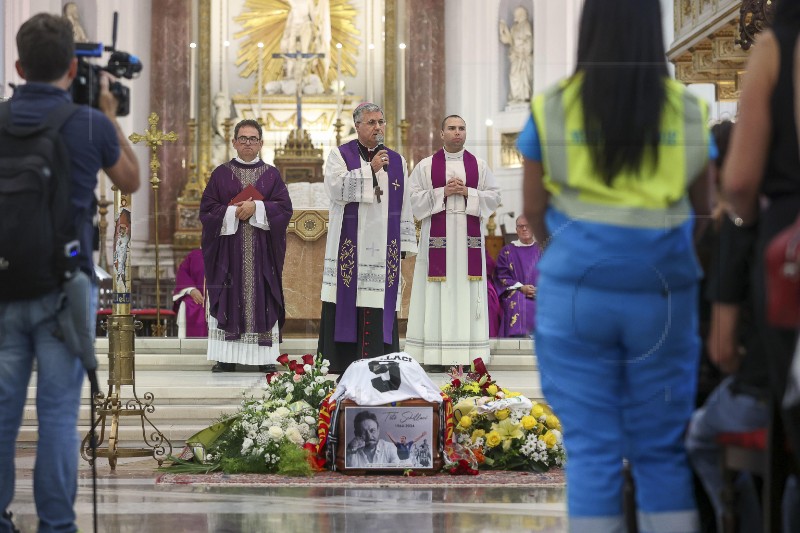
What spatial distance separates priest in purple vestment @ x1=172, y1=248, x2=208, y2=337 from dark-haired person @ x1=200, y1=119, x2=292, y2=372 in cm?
13

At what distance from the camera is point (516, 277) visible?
8594 mm

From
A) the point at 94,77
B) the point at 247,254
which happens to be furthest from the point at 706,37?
the point at 94,77

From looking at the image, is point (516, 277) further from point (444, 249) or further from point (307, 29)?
point (307, 29)

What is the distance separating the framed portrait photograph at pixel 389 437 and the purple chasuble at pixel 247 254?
64.7 inches

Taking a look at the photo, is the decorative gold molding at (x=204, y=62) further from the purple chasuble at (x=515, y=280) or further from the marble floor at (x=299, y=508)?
the marble floor at (x=299, y=508)

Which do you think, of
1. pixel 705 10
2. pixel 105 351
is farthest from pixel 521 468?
pixel 705 10

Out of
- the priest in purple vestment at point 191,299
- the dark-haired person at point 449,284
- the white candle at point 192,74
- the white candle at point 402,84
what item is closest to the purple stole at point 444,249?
the dark-haired person at point 449,284

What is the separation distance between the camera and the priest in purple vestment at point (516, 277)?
736 cm

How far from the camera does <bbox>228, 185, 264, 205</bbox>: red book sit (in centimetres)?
785

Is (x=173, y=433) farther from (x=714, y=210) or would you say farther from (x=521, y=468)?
(x=714, y=210)

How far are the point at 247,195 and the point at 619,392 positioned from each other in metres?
5.07

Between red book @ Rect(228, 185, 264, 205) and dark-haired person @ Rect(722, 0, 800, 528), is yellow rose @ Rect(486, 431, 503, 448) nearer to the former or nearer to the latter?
red book @ Rect(228, 185, 264, 205)

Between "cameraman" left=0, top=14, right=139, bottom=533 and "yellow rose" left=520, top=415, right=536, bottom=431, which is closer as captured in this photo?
"cameraman" left=0, top=14, right=139, bottom=533

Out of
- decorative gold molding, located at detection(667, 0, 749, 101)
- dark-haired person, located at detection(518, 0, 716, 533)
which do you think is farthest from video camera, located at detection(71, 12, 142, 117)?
decorative gold molding, located at detection(667, 0, 749, 101)
